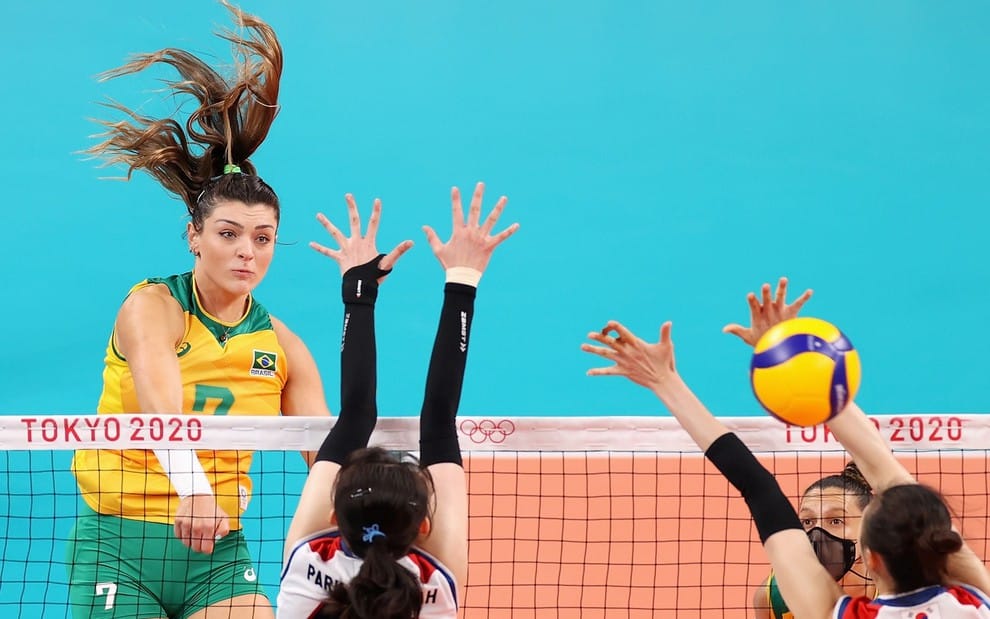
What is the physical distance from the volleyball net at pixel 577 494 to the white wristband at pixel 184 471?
3 centimetres

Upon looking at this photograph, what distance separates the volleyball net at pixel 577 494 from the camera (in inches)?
166

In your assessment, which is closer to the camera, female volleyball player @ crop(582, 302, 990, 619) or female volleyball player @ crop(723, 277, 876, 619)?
female volleyball player @ crop(582, 302, 990, 619)

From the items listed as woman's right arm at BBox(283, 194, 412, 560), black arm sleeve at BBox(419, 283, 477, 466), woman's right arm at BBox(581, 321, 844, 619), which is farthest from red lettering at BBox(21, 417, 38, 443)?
woman's right arm at BBox(581, 321, 844, 619)

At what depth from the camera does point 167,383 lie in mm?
4266

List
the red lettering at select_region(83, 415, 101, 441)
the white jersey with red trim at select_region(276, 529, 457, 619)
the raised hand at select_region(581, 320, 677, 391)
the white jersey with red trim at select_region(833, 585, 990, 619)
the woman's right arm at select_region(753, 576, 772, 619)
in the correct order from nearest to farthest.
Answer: the white jersey with red trim at select_region(833, 585, 990, 619)
the white jersey with red trim at select_region(276, 529, 457, 619)
the raised hand at select_region(581, 320, 677, 391)
the woman's right arm at select_region(753, 576, 772, 619)
the red lettering at select_region(83, 415, 101, 441)

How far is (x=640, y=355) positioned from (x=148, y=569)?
6.56 ft

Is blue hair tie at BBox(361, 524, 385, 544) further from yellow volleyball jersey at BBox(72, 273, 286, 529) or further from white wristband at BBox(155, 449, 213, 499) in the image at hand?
yellow volleyball jersey at BBox(72, 273, 286, 529)

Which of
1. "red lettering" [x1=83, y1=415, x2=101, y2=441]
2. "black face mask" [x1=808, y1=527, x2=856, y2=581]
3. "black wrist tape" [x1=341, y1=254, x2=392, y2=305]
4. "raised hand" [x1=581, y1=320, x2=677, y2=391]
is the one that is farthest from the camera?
"red lettering" [x1=83, y1=415, x2=101, y2=441]

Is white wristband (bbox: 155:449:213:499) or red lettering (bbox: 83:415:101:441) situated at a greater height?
red lettering (bbox: 83:415:101:441)

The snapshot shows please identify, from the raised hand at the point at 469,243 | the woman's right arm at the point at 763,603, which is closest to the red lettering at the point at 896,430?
the woman's right arm at the point at 763,603

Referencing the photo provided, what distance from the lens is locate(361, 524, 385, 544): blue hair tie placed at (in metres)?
2.76

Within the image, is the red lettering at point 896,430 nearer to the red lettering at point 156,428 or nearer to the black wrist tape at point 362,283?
the black wrist tape at point 362,283

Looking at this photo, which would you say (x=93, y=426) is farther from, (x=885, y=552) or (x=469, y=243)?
(x=885, y=552)

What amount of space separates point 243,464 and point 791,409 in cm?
216
